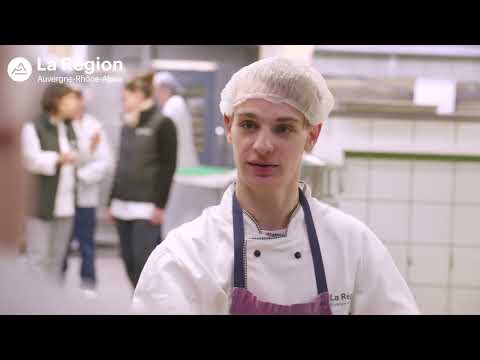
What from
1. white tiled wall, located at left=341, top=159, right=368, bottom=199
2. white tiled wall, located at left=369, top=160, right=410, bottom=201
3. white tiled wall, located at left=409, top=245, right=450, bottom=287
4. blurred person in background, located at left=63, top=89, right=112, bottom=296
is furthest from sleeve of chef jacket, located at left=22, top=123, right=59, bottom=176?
white tiled wall, located at left=409, top=245, right=450, bottom=287

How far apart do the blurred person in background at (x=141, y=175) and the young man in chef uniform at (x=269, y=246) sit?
43.8 inches

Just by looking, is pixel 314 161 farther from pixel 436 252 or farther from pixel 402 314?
pixel 402 314

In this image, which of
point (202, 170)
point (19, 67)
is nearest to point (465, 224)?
point (202, 170)

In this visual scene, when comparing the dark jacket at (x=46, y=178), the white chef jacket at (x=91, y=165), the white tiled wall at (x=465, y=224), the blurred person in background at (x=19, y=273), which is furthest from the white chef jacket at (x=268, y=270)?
the white tiled wall at (x=465, y=224)

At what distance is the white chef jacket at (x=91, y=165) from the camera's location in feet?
7.79

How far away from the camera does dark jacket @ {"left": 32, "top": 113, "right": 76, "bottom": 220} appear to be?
2.17 m

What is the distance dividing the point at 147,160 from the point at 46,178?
428 millimetres

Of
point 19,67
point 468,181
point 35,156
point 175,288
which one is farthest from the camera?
point 468,181

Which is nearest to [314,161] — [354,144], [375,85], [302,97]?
[354,144]

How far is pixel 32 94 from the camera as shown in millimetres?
2025

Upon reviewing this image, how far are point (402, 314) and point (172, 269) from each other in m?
0.55

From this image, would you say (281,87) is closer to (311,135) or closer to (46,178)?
(311,135)

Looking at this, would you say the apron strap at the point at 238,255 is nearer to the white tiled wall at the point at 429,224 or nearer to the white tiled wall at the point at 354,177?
the white tiled wall at the point at 354,177

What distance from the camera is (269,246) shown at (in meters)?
1.35
